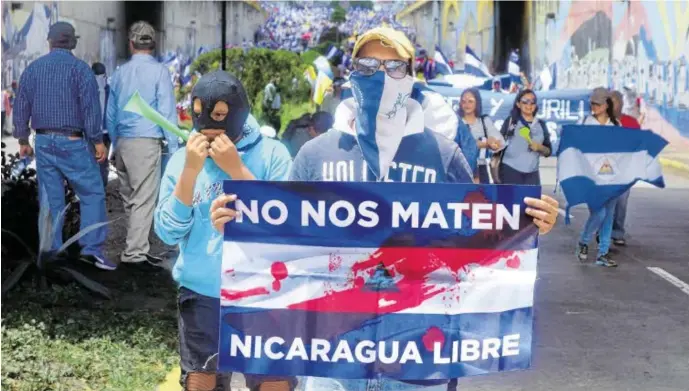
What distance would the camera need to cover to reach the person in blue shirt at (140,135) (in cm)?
903

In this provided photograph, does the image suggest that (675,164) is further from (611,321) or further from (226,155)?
(226,155)

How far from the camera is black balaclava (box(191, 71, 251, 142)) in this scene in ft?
13.9

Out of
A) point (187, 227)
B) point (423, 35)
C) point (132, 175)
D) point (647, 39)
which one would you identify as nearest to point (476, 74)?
point (647, 39)

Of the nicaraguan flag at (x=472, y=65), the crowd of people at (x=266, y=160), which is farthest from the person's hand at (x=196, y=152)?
the nicaraguan flag at (x=472, y=65)

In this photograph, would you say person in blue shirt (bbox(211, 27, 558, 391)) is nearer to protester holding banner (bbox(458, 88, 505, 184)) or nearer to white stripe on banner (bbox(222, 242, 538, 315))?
white stripe on banner (bbox(222, 242, 538, 315))

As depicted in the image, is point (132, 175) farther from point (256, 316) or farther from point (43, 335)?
point (256, 316)

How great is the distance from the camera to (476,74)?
90.9ft

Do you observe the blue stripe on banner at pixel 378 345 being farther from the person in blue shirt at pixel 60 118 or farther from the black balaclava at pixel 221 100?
the person in blue shirt at pixel 60 118

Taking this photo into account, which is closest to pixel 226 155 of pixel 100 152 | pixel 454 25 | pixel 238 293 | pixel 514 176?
pixel 238 293

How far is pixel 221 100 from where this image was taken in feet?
13.9

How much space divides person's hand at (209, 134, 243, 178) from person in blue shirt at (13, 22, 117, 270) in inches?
186

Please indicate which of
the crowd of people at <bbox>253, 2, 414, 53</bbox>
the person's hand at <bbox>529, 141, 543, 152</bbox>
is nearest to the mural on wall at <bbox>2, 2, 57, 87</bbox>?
the person's hand at <bbox>529, 141, 543, 152</bbox>

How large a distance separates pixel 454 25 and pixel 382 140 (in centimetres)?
4979

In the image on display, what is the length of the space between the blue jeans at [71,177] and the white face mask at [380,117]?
5.20m
